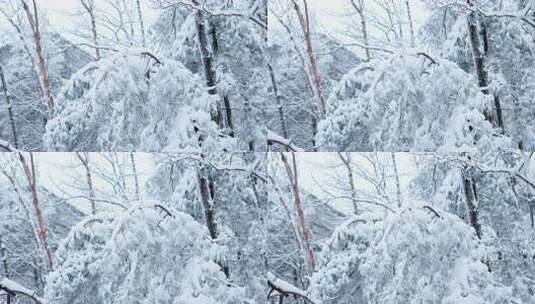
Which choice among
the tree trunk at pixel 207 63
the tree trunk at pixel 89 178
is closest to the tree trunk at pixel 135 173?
the tree trunk at pixel 89 178

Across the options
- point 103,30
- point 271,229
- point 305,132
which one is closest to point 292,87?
point 305,132

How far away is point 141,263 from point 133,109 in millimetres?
556

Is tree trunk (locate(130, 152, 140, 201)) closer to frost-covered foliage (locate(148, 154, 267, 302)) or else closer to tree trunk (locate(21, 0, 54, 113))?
frost-covered foliage (locate(148, 154, 267, 302))

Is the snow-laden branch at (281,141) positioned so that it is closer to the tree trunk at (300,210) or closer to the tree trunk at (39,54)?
the tree trunk at (300,210)

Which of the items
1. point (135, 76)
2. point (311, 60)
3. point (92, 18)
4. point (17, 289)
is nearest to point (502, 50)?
point (311, 60)

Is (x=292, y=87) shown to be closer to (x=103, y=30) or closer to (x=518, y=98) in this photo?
(x=103, y=30)

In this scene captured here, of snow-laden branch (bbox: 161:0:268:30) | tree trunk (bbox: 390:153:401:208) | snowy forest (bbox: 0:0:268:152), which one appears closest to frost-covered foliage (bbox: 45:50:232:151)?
snowy forest (bbox: 0:0:268:152)

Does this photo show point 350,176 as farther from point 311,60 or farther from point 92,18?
point 92,18

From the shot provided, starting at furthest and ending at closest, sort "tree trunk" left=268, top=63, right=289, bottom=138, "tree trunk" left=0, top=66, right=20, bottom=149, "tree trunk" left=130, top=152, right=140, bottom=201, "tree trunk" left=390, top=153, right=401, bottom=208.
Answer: "tree trunk" left=390, top=153, right=401, bottom=208 → "tree trunk" left=268, top=63, right=289, bottom=138 → "tree trunk" left=130, top=152, right=140, bottom=201 → "tree trunk" left=0, top=66, right=20, bottom=149

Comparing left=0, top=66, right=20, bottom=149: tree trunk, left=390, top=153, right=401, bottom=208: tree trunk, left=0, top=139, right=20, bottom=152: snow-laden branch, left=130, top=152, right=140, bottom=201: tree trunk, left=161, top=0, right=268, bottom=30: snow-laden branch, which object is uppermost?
left=161, top=0, right=268, bottom=30: snow-laden branch

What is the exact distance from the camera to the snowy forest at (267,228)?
264cm

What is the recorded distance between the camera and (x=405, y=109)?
2.89 m

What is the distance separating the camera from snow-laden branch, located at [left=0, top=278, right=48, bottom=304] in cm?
260

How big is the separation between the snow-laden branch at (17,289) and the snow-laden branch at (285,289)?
2.72 ft
